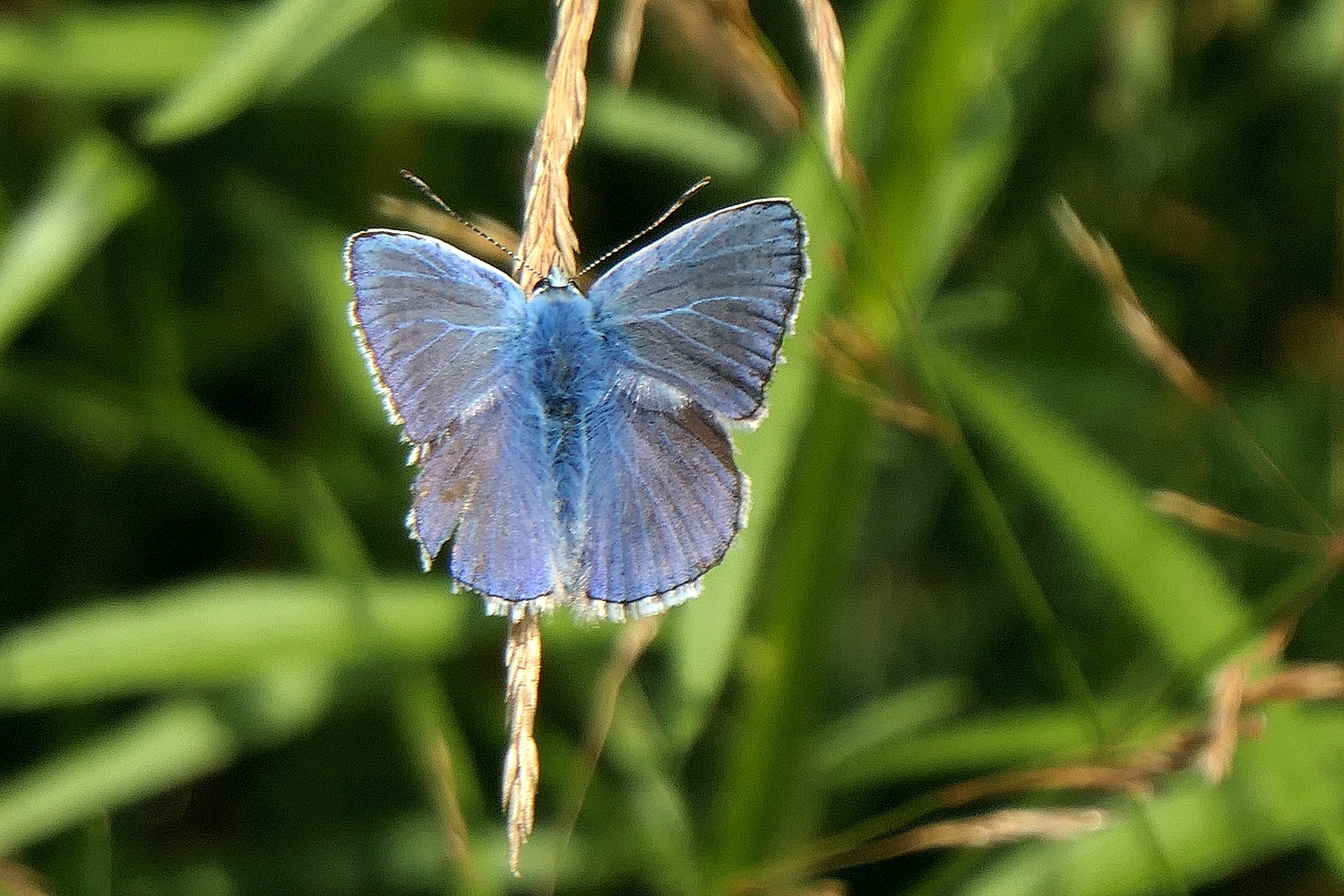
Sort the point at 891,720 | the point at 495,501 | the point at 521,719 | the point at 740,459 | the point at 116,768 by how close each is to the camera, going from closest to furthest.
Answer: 1. the point at 521,719
2. the point at 495,501
3. the point at 740,459
4. the point at 116,768
5. the point at 891,720

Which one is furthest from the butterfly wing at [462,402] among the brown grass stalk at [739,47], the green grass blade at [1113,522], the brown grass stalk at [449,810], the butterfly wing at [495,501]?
the green grass blade at [1113,522]

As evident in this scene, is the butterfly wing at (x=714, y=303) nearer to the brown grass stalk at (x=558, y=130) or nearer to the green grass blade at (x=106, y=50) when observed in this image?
the brown grass stalk at (x=558, y=130)

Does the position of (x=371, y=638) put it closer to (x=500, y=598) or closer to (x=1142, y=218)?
(x=500, y=598)

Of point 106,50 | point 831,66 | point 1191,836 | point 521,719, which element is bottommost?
point 1191,836

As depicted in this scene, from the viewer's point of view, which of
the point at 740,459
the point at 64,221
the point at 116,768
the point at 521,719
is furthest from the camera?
the point at 64,221

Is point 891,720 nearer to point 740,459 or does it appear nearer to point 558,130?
point 740,459

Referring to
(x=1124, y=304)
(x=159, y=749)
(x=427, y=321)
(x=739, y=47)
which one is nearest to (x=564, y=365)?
(x=427, y=321)

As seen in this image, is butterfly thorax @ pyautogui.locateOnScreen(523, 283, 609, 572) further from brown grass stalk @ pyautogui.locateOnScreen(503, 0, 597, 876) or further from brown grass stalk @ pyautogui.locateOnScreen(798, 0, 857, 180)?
brown grass stalk @ pyautogui.locateOnScreen(798, 0, 857, 180)

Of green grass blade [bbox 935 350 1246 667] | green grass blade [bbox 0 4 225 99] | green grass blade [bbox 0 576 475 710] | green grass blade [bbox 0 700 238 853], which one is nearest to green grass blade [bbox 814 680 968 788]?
green grass blade [bbox 935 350 1246 667]
